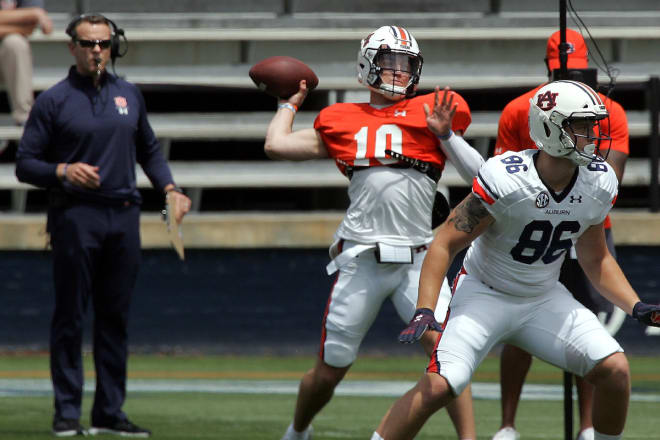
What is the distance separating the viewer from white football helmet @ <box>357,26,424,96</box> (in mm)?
5246

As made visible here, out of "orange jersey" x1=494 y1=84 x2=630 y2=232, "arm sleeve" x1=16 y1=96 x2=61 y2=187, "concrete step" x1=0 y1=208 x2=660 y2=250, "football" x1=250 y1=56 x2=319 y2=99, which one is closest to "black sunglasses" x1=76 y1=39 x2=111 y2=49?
"arm sleeve" x1=16 y1=96 x2=61 y2=187

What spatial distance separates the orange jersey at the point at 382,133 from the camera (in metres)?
5.16

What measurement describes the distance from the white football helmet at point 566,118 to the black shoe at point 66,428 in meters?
2.60

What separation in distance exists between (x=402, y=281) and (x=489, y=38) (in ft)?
18.5

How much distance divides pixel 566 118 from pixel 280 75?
146 centimetres

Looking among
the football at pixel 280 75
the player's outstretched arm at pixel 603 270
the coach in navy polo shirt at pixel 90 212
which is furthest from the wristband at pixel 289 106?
the player's outstretched arm at pixel 603 270

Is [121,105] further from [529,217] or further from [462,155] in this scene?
[529,217]

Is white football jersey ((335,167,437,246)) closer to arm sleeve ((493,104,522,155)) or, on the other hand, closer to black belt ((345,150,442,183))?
black belt ((345,150,442,183))

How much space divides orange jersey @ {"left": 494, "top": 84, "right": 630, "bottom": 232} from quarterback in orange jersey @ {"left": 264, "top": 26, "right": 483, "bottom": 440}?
626mm

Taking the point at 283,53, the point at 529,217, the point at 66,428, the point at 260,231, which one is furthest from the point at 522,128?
the point at 283,53

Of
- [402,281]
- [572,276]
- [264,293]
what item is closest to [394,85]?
[402,281]

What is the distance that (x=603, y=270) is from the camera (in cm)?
474

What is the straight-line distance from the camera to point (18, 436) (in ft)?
19.0

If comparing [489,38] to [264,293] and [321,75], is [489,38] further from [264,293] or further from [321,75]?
[264,293]
